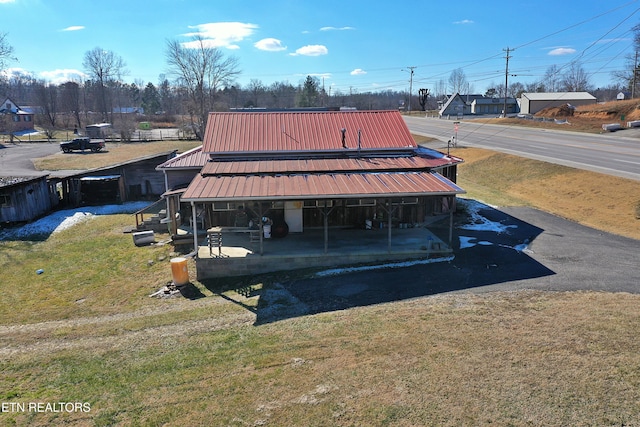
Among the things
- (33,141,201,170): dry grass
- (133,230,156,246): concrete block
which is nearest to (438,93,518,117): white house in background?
(33,141,201,170): dry grass

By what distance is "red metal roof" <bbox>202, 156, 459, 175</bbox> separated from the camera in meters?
19.1

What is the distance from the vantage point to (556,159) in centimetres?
3353

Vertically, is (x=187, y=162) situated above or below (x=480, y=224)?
above

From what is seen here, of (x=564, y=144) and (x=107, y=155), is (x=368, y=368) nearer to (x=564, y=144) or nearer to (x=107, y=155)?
(x=564, y=144)

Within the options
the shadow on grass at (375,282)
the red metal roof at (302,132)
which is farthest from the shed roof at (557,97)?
the shadow on grass at (375,282)

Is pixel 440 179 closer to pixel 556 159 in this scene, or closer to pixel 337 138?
pixel 337 138

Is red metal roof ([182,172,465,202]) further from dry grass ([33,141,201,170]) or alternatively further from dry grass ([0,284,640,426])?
dry grass ([33,141,201,170])

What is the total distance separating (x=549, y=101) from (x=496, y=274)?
7720cm

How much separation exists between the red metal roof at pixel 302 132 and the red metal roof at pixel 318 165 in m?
0.89

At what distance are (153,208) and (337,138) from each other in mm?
11932

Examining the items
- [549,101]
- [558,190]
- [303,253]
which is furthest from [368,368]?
[549,101]

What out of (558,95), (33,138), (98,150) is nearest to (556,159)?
(98,150)

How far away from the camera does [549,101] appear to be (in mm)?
80000

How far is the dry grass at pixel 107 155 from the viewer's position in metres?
39.9
